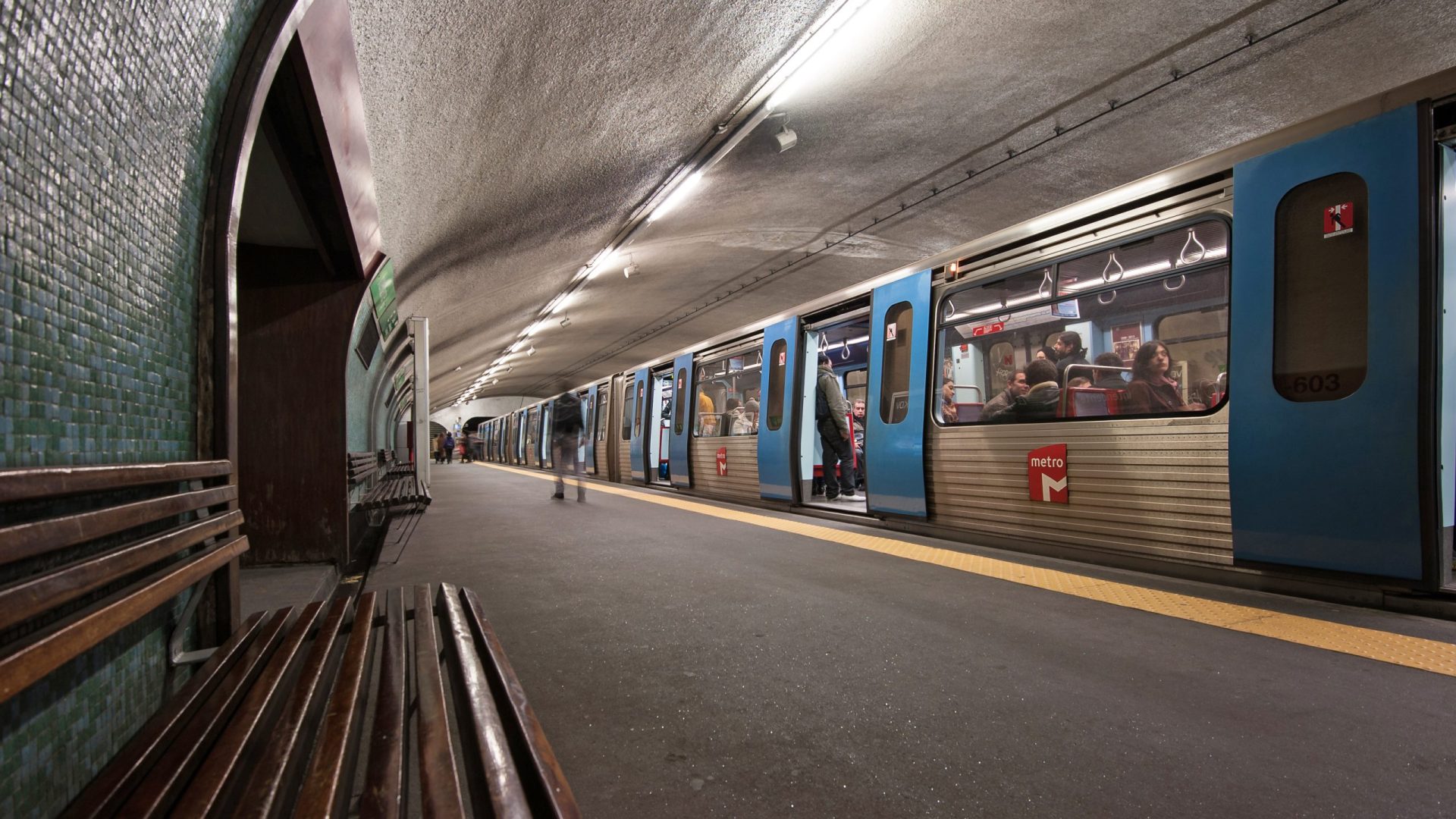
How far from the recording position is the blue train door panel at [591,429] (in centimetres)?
1435

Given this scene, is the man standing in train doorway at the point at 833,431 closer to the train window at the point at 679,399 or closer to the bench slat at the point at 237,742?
the train window at the point at 679,399

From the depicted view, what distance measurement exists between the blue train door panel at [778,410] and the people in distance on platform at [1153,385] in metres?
3.62

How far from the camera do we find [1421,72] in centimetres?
667

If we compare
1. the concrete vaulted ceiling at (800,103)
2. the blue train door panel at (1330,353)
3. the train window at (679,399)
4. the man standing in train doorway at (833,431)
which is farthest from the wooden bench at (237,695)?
the train window at (679,399)

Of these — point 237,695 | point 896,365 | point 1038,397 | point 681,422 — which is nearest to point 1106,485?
point 1038,397

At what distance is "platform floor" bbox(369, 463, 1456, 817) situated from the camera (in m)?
1.47

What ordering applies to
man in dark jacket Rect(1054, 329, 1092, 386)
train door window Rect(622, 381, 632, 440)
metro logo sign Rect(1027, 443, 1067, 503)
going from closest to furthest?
metro logo sign Rect(1027, 443, 1067, 503) → man in dark jacket Rect(1054, 329, 1092, 386) → train door window Rect(622, 381, 632, 440)

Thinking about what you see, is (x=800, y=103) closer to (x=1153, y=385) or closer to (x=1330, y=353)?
(x=1153, y=385)

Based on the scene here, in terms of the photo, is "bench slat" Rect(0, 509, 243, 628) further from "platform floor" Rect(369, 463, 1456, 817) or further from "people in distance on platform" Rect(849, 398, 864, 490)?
"people in distance on platform" Rect(849, 398, 864, 490)

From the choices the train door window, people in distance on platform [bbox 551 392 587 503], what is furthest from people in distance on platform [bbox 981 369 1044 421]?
the train door window

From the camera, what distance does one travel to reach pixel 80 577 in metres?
1.01

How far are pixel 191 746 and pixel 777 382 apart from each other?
261 inches

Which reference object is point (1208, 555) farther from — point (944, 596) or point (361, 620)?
point (361, 620)

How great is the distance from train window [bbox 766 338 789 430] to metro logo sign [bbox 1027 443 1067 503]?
332 cm
